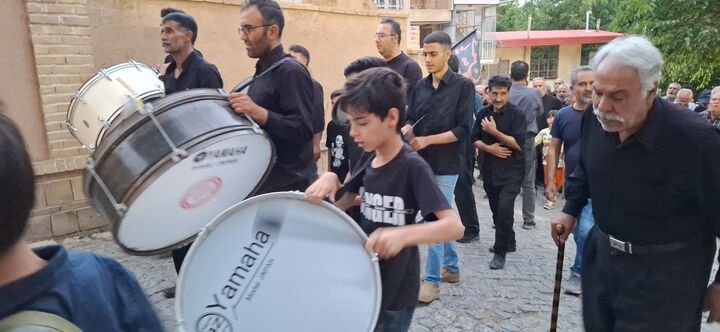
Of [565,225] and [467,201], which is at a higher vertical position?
[565,225]

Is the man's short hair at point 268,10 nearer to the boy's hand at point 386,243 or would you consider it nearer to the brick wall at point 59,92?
the boy's hand at point 386,243

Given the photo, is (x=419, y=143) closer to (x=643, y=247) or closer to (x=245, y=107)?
(x=245, y=107)

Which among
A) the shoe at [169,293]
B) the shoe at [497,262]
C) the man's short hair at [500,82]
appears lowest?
the shoe at [497,262]

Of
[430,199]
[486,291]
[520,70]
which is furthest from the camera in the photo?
[520,70]

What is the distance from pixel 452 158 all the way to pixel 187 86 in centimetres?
203

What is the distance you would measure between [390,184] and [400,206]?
10 cm

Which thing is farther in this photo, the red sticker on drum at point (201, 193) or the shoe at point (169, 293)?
the shoe at point (169, 293)

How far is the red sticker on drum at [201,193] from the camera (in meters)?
2.38

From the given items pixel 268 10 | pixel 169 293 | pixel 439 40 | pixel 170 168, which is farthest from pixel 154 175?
pixel 439 40

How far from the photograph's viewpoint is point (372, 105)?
2119 millimetres

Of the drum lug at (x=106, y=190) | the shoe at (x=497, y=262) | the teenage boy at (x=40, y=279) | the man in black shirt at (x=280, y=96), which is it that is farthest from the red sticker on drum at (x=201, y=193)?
the shoe at (x=497, y=262)

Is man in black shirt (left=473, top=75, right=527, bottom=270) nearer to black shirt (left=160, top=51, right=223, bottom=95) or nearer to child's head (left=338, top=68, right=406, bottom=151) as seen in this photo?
black shirt (left=160, top=51, right=223, bottom=95)

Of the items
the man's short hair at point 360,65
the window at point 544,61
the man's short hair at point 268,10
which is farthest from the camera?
the window at point 544,61

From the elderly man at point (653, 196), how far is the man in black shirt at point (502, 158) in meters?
2.83
